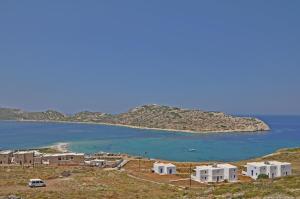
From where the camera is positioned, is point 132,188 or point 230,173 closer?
point 132,188

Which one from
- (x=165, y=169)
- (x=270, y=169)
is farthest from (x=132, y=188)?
(x=270, y=169)

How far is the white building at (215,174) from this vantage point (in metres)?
57.2

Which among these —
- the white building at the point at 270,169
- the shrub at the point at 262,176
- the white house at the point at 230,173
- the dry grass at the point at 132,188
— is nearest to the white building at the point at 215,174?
the white house at the point at 230,173

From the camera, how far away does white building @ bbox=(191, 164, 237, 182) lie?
5716 cm

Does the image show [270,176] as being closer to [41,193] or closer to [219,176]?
[219,176]

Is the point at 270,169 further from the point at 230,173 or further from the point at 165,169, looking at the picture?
the point at 165,169

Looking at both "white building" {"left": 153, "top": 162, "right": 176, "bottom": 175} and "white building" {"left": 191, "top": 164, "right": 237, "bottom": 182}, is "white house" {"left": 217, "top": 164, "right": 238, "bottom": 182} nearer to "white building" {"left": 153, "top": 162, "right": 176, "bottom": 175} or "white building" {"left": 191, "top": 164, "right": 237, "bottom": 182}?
"white building" {"left": 191, "top": 164, "right": 237, "bottom": 182}

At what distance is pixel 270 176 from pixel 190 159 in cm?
3988

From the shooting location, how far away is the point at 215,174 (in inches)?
2267

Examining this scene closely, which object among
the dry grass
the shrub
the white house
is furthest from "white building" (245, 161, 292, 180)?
the white house

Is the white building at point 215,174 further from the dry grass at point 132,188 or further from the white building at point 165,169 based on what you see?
the white building at point 165,169

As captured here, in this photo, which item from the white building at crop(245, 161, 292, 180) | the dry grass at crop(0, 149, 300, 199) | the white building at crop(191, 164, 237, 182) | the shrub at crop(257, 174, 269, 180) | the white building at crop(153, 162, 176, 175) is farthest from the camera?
the white building at crop(153, 162, 176, 175)

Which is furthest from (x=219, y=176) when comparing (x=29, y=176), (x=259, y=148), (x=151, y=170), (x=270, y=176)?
(x=259, y=148)

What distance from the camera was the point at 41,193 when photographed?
37938mm
